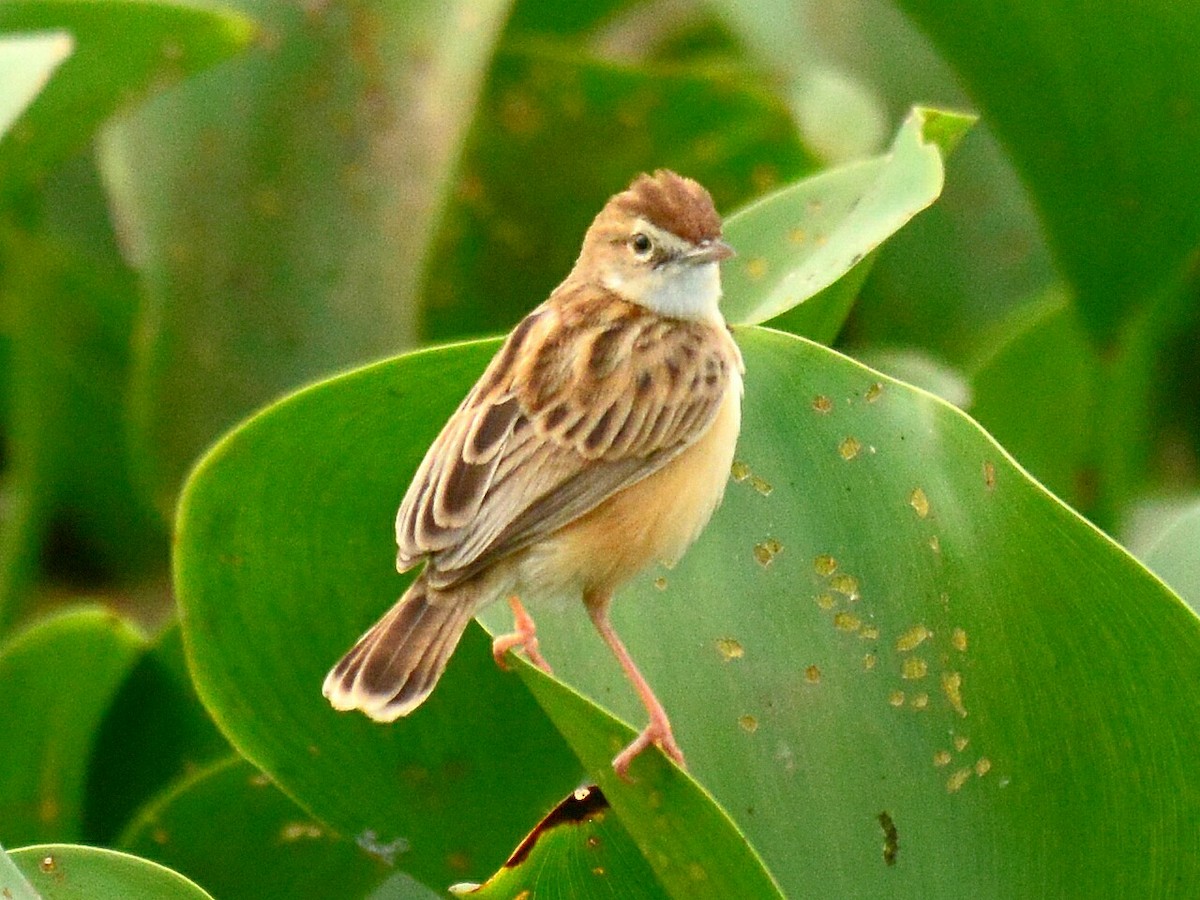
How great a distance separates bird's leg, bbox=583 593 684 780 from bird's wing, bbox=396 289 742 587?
153 millimetres

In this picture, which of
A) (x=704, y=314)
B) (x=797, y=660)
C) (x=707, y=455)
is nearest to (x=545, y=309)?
(x=704, y=314)

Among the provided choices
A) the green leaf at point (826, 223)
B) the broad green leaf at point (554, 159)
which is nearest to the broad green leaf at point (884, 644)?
the green leaf at point (826, 223)

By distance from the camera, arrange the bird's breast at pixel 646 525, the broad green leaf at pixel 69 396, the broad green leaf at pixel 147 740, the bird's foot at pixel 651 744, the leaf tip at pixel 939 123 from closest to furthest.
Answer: the bird's foot at pixel 651 744
the bird's breast at pixel 646 525
the leaf tip at pixel 939 123
the broad green leaf at pixel 147 740
the broad green leaf at pixel 69 396

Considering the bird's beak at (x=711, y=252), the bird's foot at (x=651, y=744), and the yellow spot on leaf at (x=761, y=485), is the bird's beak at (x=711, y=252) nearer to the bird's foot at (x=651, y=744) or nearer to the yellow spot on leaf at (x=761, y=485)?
the yellow spot on leaf at (x=761, y=485)

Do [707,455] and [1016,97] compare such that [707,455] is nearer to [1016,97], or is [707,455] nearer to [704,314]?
[704,314]

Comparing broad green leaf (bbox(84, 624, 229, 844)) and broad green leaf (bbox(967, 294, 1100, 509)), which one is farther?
broad green leaf (bbox(967, 294, 1100, 509))

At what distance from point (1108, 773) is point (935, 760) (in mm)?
203

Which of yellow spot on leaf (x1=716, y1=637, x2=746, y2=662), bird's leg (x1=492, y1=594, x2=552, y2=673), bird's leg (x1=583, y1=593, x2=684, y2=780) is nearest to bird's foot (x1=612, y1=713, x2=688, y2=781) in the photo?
bird's leg (x1=583, y1=593, x2=684, y2=780)

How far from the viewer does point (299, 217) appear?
422 cm

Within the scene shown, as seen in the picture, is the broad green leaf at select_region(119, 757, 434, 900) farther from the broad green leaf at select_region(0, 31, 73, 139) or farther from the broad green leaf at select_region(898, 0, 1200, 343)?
the broad green leaf at select_region(898, 0, 1200, 343)

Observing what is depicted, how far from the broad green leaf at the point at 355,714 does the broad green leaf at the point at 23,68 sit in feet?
2.53

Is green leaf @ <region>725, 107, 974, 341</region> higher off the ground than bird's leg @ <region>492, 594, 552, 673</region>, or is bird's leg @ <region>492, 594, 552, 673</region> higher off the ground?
green leaf @ <region>725, 107, 974, 341</region>

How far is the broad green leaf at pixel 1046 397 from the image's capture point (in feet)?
13.3

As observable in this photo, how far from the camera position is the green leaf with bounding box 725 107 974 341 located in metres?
2.60
